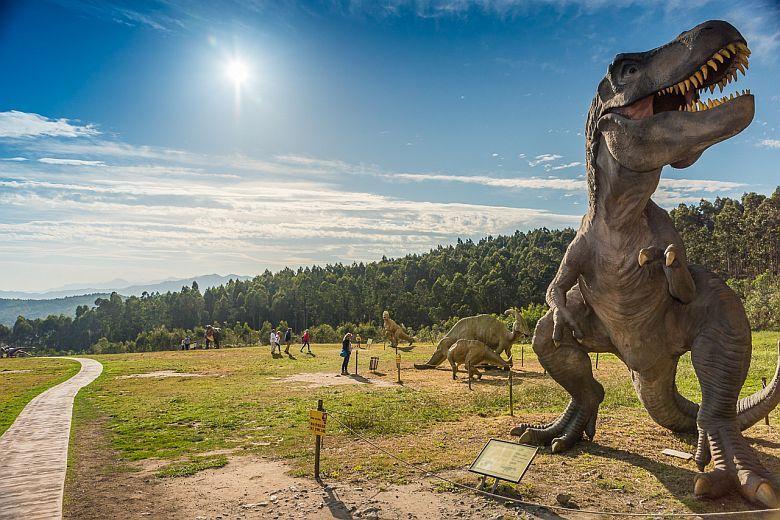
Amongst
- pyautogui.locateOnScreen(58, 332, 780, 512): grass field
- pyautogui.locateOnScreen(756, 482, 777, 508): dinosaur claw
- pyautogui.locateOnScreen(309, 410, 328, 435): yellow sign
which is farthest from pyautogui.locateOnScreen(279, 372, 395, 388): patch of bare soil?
pyautogui.locateOnScreen(756, 482, 777, 508): dinosaur claw

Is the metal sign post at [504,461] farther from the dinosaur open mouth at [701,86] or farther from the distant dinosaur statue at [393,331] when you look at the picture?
the distant dinosaur statue at [393,331]

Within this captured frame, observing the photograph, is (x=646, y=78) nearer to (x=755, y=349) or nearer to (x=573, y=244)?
(x=573, y=244)

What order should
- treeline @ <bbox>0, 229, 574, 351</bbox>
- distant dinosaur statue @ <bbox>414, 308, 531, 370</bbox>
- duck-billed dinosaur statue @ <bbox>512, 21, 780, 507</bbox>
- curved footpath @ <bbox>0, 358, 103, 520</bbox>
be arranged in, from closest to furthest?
1. duck-billed dinosaur statue @ <bbox>512, 21, 780, 507</bbox>
2. curved footpath @ <bbox>0, 358, 103, 520</bbox>
3. distant dinosaur statue @ <bbox>414, 308, 531, 370</bbox>
4. treeline @ <bbox>0, 229, 574, 351</bbox>

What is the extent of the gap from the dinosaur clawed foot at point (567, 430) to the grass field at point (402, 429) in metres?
0.21

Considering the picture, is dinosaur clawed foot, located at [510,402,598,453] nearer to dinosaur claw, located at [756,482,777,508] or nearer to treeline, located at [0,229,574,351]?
dinosaur claw, located at [756,482,777,508]

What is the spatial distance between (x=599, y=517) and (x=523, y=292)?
186 feet

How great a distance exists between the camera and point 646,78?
473cm

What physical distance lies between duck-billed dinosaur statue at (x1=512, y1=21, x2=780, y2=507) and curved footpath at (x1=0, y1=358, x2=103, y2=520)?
6287 millimetres

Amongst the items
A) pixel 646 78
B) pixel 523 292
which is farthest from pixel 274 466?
pixel 523 292

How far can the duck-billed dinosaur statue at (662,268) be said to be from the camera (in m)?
4.36

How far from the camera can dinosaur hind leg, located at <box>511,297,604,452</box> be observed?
6.41 m

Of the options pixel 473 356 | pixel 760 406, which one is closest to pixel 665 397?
pixel 760 406

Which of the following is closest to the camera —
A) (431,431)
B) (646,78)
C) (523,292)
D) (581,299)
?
(646,78)

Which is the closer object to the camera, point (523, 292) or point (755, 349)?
point (755, 349)
